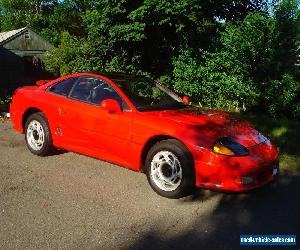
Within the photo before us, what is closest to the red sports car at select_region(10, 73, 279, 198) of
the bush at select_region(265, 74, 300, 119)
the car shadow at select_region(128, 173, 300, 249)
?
the car shadow at select_region(128, 173, 300, 249)

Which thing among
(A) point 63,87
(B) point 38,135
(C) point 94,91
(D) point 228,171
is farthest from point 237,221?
(B) point 38,135

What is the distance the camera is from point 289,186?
557 cm

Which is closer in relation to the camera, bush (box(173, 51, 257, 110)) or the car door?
the car door

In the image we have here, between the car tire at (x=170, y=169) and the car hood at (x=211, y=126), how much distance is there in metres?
0.26

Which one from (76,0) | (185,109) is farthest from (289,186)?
(76,0)

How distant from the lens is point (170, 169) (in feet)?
16.3

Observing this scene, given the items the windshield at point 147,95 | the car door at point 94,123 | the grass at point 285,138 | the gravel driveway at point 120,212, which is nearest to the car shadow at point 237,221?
the gravel driveway at point 120,212

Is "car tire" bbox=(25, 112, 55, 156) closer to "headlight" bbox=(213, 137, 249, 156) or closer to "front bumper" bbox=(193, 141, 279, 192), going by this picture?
"front bumper" bbox=(193, 141, 279, 192)

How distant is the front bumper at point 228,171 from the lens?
15.1 ft

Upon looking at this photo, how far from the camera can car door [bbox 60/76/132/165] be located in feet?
17.7

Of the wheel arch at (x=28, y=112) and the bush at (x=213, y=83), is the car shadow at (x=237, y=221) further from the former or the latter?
the bush at (x=213, y=83)

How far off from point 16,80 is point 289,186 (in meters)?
26.2

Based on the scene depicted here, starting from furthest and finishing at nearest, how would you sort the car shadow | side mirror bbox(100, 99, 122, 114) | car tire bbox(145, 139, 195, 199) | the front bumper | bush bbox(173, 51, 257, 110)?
bush bbox(173, 51, 257, 110) < side mirror bbox(100, 99, 122, 114) < car tire bbox(145, 139, 195, 199) < the front bumper < the car shadow

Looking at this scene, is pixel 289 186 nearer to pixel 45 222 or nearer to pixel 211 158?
pixel 211 158
